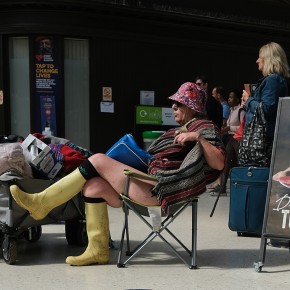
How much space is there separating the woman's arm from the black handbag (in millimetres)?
737

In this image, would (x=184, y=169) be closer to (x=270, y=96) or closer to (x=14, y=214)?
(x=270, y=96)

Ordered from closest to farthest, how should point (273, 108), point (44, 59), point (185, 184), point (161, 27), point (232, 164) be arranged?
point (185, 184) < point (273, 108) < point (232, 164) < point (44, 59) < point (161, 27)

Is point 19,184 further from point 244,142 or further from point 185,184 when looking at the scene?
point 244,142

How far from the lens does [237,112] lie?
329 inches

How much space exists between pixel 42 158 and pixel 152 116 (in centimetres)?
657

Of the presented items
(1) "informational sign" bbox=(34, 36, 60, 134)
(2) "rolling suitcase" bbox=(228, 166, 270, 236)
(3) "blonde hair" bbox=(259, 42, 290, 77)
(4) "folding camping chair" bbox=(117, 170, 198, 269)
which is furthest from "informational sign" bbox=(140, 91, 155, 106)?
(4) "folding camping chair" bbox=(117, 170, 198, 269)

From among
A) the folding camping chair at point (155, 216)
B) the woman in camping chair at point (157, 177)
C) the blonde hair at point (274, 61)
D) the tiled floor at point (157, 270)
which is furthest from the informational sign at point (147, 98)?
the folding camping chair at point (155, 216)

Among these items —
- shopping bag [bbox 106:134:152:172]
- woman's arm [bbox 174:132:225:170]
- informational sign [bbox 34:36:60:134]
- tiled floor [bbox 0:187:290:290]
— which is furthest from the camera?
informational sign [bbox 34:36:60:134]

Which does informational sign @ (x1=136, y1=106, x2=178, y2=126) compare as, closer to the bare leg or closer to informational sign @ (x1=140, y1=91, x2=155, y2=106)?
informational sign @ (x1=140, y1=91, x2=155, y2=106)

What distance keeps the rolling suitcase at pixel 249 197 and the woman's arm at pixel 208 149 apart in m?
0.63

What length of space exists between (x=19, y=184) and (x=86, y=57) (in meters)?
6.64

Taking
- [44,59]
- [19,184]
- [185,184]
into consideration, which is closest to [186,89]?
[185,184]

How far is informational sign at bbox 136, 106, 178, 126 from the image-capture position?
35.5ft

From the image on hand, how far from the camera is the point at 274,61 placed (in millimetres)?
4859
